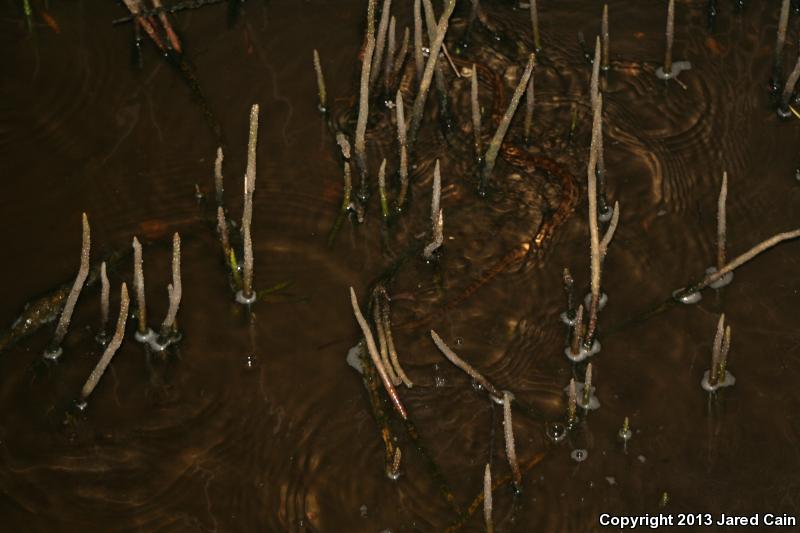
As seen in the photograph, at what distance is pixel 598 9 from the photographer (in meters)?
5.08

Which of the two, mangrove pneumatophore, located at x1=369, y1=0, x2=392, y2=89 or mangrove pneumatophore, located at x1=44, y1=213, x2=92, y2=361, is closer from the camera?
mangrove pneumatophore, located at x1=44, y1=213, x2=92, y2=361

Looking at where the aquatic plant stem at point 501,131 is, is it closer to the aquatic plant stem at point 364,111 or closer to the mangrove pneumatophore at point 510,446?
the aquatic plant stem at point 364,111

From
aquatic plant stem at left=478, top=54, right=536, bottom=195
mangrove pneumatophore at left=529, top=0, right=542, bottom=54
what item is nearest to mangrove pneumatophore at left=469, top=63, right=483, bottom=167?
aquatic plant stem at left=478, top=54, right=536, bottom=195

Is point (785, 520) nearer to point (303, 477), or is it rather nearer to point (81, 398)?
point (303, 477)

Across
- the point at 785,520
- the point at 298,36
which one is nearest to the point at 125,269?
the point at 298,36

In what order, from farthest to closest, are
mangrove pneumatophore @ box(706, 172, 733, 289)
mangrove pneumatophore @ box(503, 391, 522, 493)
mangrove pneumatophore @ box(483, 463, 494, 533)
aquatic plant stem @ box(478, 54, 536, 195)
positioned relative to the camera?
1. aquatic plant stem @ box(478, 54, 536, 195)
2. mangrove pneumatophore @ box(706, 172, 733, 289)
3. mangrove pneumatophore @ box(503, 391, 522, 493)
4. mangrove pneumatophore @ box(483, 463, 494, 533)

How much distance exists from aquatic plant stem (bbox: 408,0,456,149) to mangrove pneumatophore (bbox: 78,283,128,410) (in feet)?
3.98

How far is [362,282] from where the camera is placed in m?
4.15

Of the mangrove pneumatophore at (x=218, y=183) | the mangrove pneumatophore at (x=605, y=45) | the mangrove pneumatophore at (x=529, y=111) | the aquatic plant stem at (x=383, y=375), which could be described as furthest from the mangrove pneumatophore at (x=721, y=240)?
the mangrove pneumatophore at (x=218, y=183)

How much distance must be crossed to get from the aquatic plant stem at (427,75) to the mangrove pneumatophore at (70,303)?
1.17 meters

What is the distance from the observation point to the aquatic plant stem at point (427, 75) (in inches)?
157

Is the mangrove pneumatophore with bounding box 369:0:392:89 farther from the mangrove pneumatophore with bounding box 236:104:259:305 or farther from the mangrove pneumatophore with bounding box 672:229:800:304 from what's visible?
the mangrove pneumatophore with bounding box 672:229:800:304

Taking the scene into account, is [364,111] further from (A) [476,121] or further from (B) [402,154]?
(A) [476,121]

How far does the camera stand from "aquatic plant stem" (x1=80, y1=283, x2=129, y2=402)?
11.6 ft
